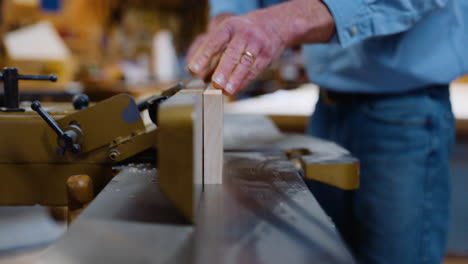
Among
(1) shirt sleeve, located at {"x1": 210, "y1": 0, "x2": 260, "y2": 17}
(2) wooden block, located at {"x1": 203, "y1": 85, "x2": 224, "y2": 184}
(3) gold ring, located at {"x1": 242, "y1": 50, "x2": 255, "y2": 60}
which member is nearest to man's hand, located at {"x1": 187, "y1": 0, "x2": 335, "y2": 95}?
(3) gold ring, located at {"x1": 242, "y1": 50, "x2": 255, "y2": 60}

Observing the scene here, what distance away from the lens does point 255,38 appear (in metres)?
0.79

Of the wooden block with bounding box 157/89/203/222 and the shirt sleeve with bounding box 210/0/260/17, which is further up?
the shirt sleeve with bounding box 210/0/260/17

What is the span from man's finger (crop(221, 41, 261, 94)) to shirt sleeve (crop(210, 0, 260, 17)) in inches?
27.3

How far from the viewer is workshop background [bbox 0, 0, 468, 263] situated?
119 cm

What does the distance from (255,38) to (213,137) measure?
24 centimetres

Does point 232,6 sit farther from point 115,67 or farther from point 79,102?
point 115,67

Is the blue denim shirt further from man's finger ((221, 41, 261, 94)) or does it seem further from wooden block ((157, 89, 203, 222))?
wooden block ((157, 89, 203, 222))

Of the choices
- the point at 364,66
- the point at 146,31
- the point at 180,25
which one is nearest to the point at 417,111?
the point at 364,66

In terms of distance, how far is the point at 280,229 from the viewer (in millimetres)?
507

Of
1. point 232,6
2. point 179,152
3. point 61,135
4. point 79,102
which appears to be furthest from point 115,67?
point 179,152

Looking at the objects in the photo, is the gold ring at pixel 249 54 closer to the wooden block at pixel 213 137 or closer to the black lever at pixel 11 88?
the wooden block at pixel 213 137

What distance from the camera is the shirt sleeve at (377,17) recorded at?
88 centimetres

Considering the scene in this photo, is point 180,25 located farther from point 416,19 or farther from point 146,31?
point 416,19

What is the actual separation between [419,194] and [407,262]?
0.20 m
